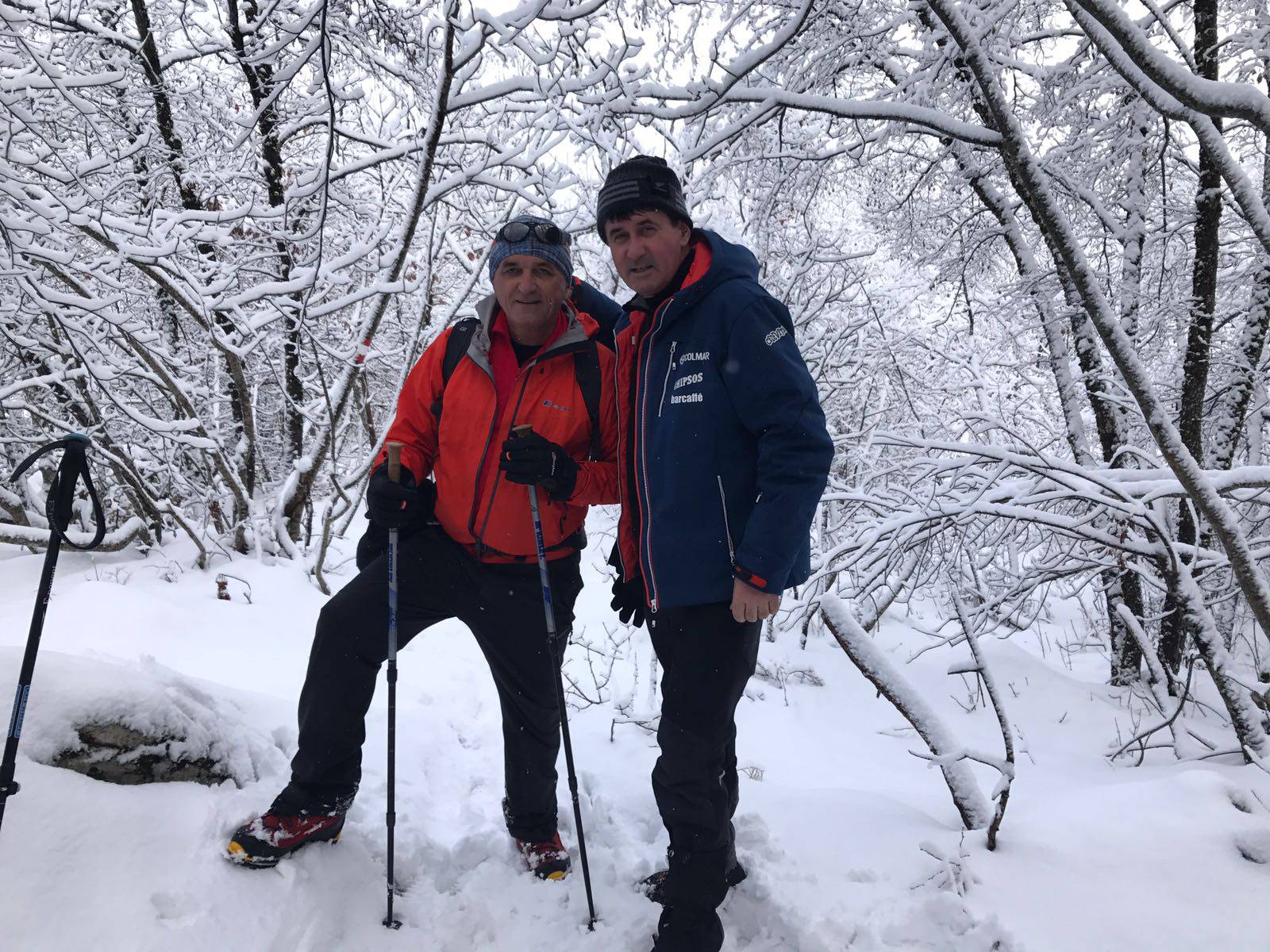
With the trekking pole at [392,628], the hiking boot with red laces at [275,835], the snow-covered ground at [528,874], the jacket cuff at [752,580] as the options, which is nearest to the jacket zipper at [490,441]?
the trekking pole at [392,628]

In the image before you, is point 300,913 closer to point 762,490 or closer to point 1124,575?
point 762,490


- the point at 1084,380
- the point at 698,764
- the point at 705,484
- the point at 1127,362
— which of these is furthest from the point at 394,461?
the point at 1084,380

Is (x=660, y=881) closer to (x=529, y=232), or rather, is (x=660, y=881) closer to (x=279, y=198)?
(x=529, y=232)

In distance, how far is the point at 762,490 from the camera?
1807 millimetres

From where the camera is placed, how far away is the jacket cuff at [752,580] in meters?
1.76

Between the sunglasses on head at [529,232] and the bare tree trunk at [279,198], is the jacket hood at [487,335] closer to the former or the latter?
the sunglasses on head at [529,232]

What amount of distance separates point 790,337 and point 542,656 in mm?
1379

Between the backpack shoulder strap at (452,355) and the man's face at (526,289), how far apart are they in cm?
17

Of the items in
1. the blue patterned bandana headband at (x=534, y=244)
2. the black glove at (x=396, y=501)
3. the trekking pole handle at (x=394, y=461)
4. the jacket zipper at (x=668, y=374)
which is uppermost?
the blue patterned bandana headband at (x=534, y=244)

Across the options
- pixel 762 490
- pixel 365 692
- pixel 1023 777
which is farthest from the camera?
pixel 1023 777

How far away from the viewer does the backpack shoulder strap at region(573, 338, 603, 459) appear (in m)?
2.32

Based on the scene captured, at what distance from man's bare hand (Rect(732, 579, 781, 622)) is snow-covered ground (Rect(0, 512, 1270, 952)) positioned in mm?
1122

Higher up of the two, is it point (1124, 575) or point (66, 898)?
point (1124, 575)

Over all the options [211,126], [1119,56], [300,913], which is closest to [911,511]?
[1119,56]
